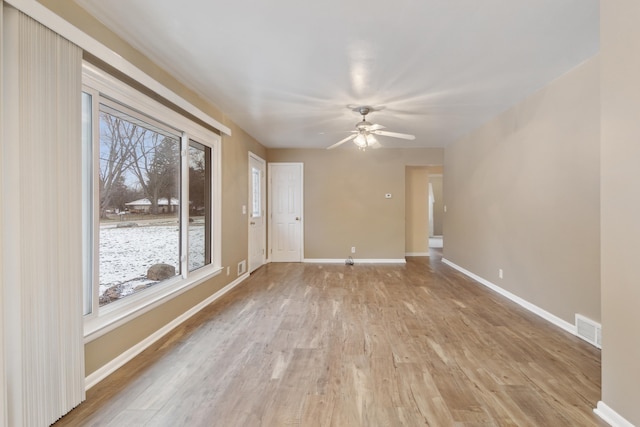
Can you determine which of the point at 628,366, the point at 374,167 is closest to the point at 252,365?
the point at 628,366

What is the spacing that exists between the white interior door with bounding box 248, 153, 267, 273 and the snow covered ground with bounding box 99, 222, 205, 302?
2.12 meters

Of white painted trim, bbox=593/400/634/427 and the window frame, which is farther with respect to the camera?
the window frame

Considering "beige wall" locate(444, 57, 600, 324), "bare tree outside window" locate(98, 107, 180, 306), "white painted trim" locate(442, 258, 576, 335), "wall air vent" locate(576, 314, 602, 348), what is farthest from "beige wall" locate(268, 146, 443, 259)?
"wall air vent" locate(576, 314, 602, 348)

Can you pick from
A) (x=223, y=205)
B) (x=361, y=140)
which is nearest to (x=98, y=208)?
(x=223, y=205)

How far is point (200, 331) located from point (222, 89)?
8.18 ft

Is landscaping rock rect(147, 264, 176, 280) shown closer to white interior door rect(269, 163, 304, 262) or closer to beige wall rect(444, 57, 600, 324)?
white interior door rect(269, 163, 304, 262)

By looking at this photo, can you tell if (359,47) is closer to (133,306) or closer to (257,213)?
(133,306)

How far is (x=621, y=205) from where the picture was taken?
5.23 ft

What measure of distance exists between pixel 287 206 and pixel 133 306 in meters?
4.30

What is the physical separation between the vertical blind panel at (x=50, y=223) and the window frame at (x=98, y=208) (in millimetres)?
256

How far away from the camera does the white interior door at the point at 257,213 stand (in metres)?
5.53

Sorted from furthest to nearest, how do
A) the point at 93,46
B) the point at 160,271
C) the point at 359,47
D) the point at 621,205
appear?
1. the point at 160,271
2. the point at 359,47
3. the point at 93,46
4. the point at 621,205

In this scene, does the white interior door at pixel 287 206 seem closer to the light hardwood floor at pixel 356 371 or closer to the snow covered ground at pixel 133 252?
the light hardwood floor at pixel 356 371

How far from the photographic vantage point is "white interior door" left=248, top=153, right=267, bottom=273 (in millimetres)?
5527
